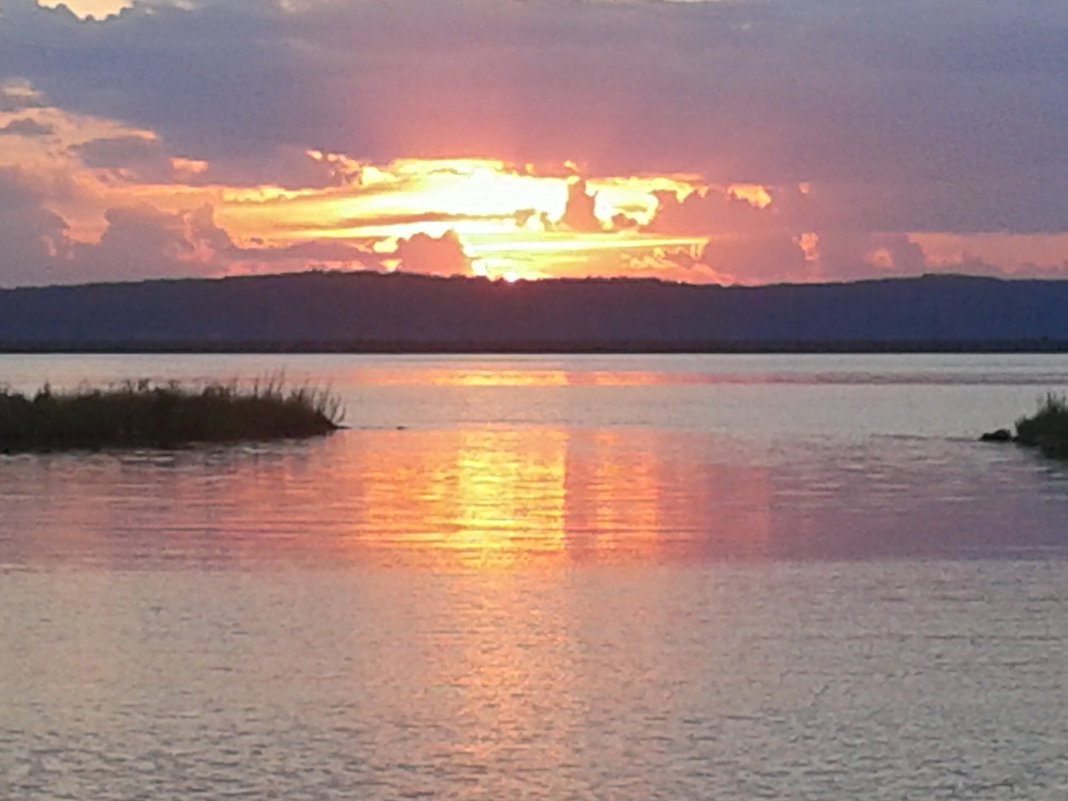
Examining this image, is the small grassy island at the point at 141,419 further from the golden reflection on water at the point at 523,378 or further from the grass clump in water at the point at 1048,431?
the golden reflection on water at the point at 523,378

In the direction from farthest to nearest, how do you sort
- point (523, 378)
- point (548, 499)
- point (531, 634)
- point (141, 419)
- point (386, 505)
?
point (523, 378) < point (141, 419) < point (548, 499) < point (386, 505) < point (531, 634)

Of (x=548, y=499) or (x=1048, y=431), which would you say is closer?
(x=548, y=499)

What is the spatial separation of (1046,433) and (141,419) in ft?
62.0

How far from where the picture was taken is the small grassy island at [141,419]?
3844 cm

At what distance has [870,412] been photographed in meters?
60.0

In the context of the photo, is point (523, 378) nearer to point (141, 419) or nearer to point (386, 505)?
point (141, 419)

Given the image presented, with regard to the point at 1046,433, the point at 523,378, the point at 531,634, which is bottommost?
the point at 531,634

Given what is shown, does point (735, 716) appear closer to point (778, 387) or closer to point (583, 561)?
point (583, 561)

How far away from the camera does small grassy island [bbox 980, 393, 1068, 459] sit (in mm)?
38188

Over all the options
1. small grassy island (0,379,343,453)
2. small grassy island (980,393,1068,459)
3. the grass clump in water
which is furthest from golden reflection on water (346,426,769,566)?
the grass clump in water

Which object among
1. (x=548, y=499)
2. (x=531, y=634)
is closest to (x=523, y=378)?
(x=548, y=499)

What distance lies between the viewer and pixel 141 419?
40.0 metres

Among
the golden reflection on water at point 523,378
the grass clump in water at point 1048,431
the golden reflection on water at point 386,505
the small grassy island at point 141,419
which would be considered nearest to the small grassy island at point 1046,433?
the grass clump in water at point 1048,431

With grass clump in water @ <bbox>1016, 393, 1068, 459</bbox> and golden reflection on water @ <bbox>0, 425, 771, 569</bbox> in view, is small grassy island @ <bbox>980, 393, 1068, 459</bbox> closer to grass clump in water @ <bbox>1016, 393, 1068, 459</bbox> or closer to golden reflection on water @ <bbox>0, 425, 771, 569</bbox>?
grass clump in water @ <bbox>1016, 393, 1068, 459</bbox>
